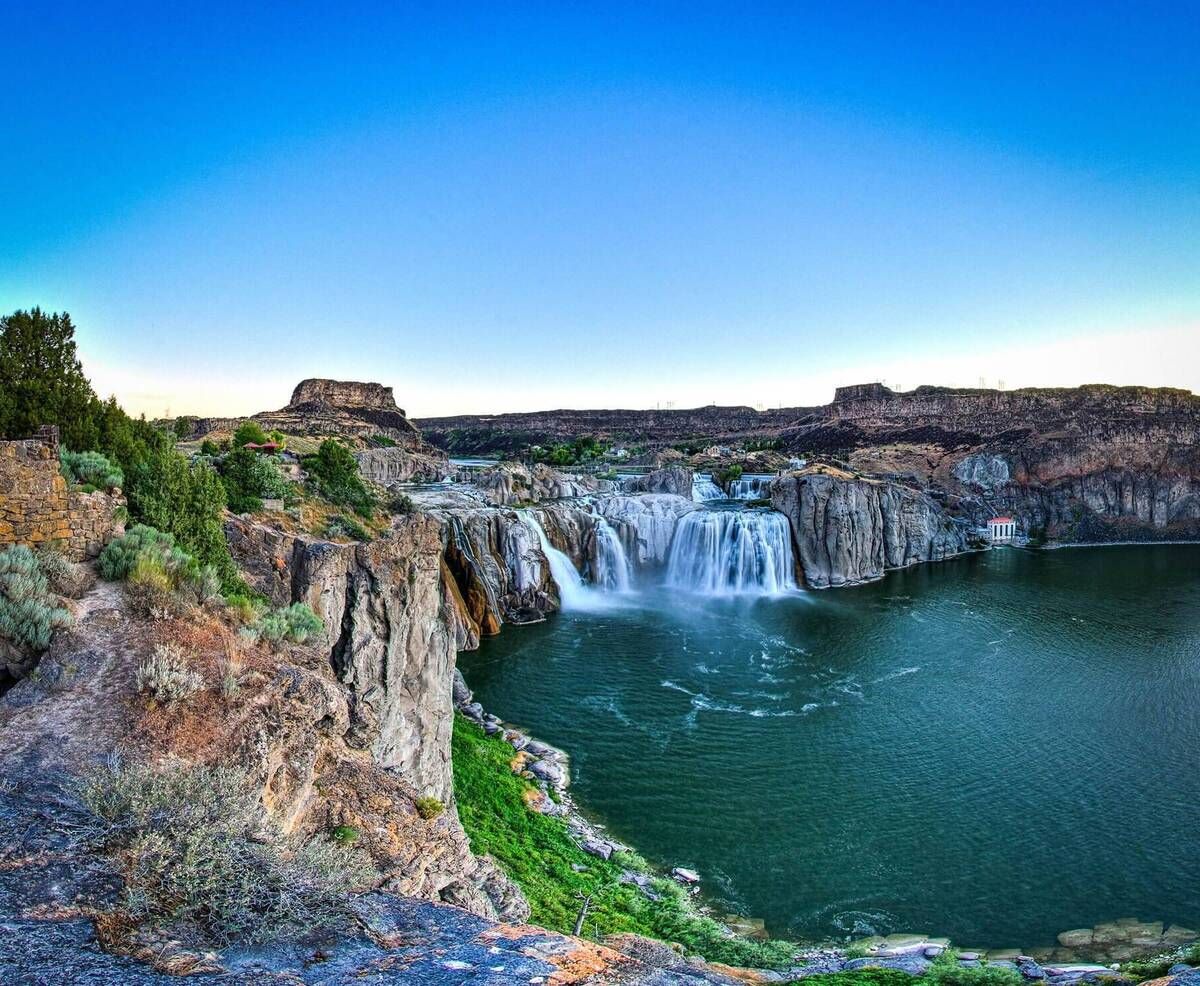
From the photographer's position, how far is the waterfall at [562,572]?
37.1 metres

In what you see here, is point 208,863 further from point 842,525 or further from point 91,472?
point 842,525

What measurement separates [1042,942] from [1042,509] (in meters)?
59.9

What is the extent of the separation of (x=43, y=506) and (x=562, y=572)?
30243mm

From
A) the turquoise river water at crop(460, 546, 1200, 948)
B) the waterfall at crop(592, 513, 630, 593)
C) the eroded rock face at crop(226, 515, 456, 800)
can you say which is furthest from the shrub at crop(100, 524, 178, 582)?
the waterfall at crop(592, 513, 630, 593)

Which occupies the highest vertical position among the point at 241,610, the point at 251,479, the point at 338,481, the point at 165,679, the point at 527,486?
the point at 251,479

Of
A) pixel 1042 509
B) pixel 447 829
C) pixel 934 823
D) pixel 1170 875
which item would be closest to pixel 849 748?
pixel 934 823

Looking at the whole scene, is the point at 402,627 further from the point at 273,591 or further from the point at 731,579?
the point at 731,579

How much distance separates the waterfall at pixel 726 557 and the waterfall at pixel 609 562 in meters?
3.17

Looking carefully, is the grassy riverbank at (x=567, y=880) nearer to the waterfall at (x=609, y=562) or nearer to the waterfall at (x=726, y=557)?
the waterfall at (x=609, y=562)

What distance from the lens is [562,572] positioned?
125ft

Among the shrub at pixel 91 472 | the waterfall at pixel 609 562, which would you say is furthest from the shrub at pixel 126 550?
the waterfall at pixel 609 562

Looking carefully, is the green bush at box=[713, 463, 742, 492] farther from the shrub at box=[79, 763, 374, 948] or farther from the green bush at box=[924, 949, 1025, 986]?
the shrub at box=[79, 763, 374, 948]

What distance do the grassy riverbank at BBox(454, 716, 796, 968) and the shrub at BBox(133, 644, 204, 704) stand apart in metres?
6.43

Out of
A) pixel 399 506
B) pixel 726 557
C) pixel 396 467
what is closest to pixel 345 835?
pixel 399 506
